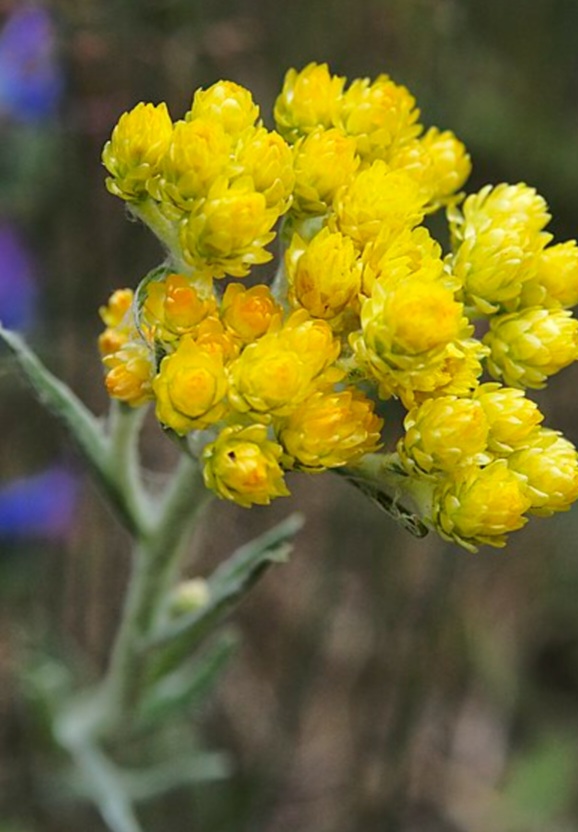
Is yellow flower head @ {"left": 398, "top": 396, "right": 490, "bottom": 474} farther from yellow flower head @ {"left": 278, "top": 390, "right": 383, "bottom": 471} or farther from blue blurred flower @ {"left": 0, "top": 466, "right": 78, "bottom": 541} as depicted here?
blue blurred flower @ {"left": 0, "top": 466, "right": 78, "bottom": 541}

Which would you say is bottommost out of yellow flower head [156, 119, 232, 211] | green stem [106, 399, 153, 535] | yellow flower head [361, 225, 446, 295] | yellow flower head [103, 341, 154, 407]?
green stem [106, 399, 153, 535]

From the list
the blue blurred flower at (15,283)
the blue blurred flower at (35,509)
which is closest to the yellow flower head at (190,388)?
the blue blurred flower at (35,509)

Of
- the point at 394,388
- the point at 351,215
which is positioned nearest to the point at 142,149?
the point at 351,215

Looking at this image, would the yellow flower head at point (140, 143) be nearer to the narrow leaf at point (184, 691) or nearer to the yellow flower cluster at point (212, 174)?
the yellow flower cluster at point (212, 174)

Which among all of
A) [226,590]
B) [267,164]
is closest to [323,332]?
[267,164]

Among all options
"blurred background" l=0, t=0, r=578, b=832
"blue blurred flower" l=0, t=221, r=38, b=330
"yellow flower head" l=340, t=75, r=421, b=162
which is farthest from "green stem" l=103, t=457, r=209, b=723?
"blue blurred flower" l=0, t=221, r=38, b=330

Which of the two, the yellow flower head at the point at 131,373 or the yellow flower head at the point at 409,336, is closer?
the yellow flower head at the point at 409,336
